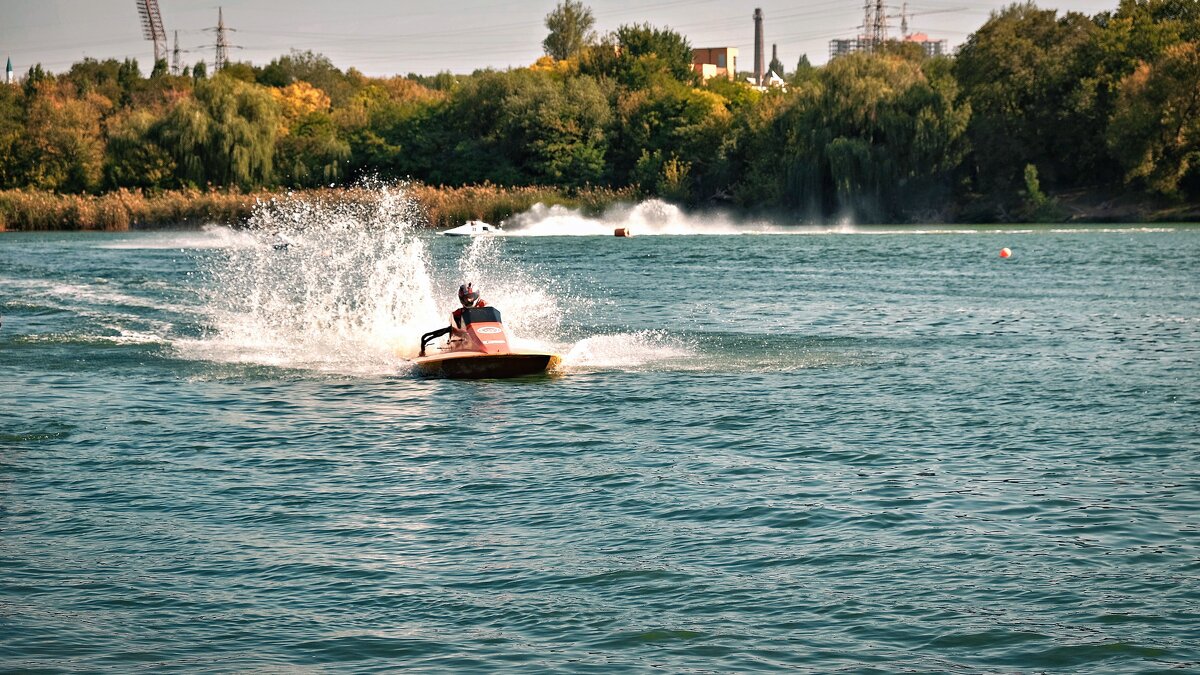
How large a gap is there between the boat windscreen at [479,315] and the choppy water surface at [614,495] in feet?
4.15

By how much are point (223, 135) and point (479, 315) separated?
7517 cm

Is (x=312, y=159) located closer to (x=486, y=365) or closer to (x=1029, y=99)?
(x=1029, y=99)

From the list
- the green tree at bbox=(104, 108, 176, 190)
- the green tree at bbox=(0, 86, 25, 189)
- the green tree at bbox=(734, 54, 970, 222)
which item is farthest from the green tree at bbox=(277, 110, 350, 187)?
the green tree at bbox=(734, 54, 970, 222)

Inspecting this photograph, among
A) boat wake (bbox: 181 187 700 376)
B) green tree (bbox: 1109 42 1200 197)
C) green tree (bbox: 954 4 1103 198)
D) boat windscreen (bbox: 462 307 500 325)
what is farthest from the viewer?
green tree (bbox: 954 4 1103 198)

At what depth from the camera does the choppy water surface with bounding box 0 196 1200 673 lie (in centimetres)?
1070

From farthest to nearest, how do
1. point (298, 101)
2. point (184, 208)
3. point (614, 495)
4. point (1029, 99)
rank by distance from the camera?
point (298, 101) < point (1029, 99) < point (184, 208) < point (614, 495)

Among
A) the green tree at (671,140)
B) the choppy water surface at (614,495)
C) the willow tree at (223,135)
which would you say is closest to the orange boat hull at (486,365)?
the choppy water surface at (614,495)

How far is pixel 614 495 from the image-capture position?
15.2m

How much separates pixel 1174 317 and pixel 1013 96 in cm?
6417

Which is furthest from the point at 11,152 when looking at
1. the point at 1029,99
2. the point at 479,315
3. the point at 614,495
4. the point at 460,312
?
the point at 614,495

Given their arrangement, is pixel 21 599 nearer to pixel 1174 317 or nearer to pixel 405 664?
pixel 405 664

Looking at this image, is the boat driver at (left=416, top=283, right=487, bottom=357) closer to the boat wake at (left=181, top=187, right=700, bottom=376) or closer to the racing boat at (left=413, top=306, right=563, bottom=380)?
the racing boat at (left=413, top=306, right=563, bottom=380)

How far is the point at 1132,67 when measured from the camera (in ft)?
301

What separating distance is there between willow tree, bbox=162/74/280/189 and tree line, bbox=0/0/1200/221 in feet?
0.46
